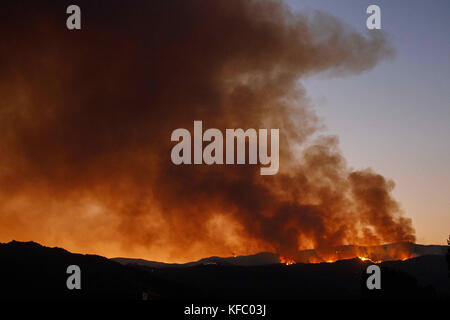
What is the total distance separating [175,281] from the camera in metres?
135

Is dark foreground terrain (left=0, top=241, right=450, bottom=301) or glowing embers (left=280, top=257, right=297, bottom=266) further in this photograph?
glowing embers (left=280, top=257, right=297, bottom=266)

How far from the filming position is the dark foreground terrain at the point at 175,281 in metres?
101

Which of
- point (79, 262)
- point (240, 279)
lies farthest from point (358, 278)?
point (79, 262)

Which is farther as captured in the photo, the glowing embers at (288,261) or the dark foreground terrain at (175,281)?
the glowing embers at (288,261)

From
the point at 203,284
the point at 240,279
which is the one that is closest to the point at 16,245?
the point at 203,284

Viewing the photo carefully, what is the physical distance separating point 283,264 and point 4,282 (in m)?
102

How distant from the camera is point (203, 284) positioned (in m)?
145

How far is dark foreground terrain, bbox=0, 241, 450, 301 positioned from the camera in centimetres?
10075

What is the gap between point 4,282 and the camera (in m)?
102
